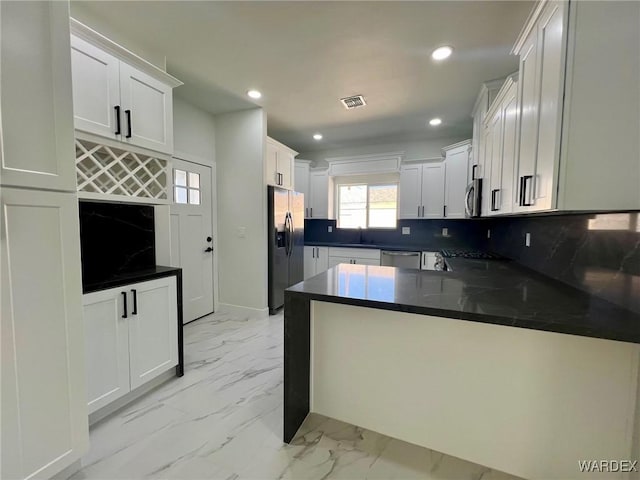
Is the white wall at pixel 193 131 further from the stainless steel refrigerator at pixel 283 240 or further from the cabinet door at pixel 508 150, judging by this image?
the cabinet door at pixel 508 150

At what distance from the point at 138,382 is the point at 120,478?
24.2 inches

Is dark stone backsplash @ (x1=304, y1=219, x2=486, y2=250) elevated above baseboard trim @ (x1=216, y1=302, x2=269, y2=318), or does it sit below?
above

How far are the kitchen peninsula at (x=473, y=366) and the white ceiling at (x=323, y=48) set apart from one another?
177 centimetres

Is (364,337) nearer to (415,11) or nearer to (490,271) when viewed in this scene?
(490,271)

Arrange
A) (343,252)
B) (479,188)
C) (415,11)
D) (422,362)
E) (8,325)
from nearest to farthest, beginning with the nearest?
1. (8,325)
2. (422,362)
3. (415,11)
4. (479,188)
5. (343,252)

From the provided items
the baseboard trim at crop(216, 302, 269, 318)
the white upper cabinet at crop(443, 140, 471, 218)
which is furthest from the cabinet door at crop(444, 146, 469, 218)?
the baseboard trim at crop(216, 302, 269, 318)

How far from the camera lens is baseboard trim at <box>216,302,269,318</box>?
361cm

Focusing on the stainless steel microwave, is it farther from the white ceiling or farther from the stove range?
the white ceiling

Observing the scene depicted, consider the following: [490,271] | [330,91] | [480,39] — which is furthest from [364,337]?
[330,91]

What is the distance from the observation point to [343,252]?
470 cm

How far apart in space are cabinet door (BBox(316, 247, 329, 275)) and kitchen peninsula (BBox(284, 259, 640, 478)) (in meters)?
2.98

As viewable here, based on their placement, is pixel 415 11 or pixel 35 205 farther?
pixel 415 11

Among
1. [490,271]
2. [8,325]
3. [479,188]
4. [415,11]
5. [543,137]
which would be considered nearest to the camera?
[8,325]

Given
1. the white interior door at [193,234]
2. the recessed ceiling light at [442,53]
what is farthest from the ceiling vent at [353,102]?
the white interior door at [193,234]
